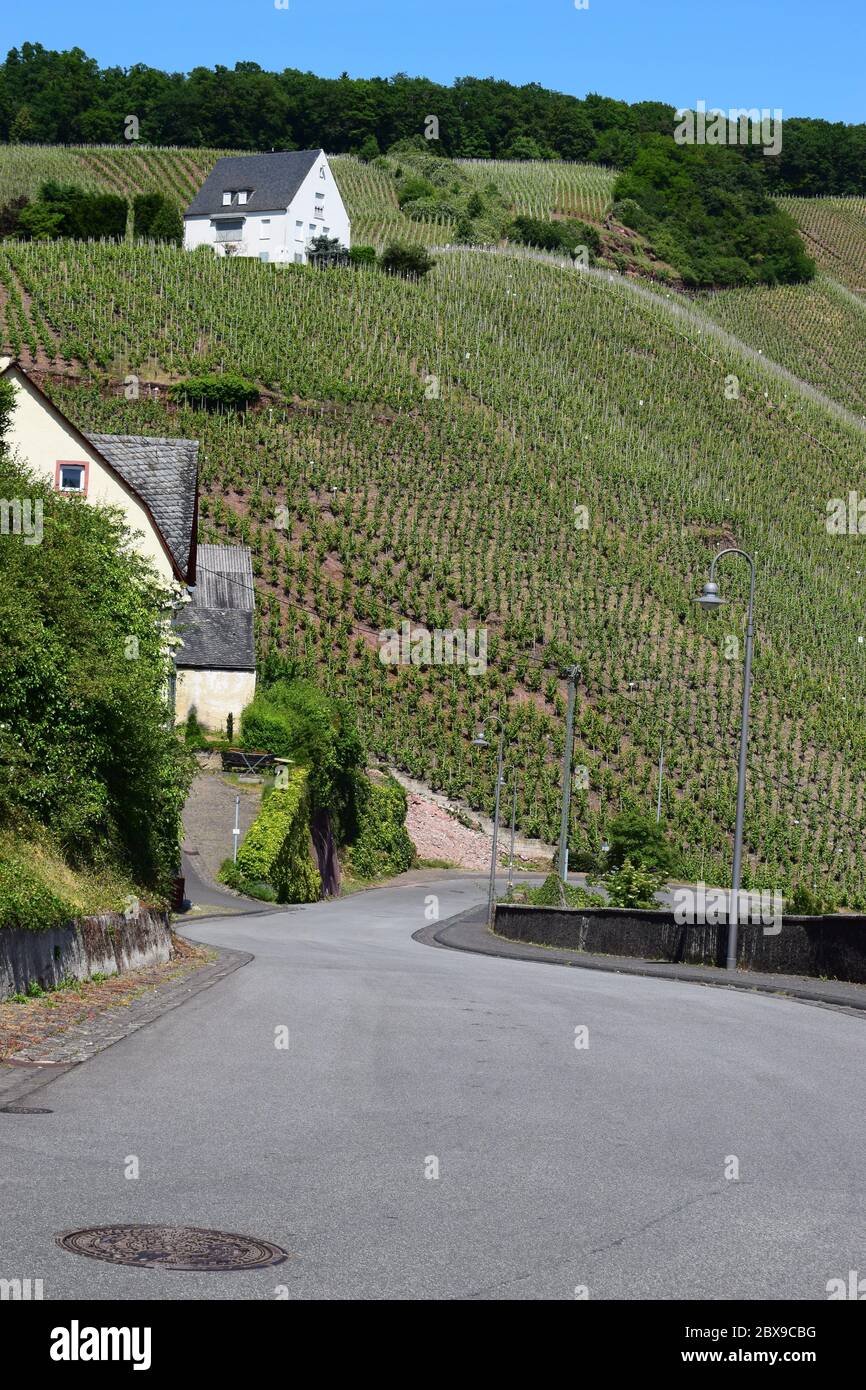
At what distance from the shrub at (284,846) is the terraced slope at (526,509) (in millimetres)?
24730

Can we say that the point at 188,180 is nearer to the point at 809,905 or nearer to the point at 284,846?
the point at 284,846

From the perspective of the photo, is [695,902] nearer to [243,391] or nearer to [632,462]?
[243,391]

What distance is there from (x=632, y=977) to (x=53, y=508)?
10945 mm

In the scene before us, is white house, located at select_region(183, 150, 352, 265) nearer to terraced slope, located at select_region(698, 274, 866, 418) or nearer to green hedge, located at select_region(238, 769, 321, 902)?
terraced slope, located at select_region(698, 274, 866, 418)

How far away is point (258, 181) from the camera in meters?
138

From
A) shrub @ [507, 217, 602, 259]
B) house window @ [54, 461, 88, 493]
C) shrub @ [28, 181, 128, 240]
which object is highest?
shrub @ [507, 217, 602, 259]

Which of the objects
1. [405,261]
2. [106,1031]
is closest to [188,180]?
[405,261]

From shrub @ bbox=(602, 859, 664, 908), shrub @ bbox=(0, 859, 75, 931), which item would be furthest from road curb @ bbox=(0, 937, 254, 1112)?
shrub @ bbox=(602, 859, 664, 908)

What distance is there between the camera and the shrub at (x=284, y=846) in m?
47.7

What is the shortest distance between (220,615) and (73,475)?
24230mm

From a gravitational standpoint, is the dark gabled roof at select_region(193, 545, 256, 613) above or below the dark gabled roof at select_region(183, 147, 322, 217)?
below

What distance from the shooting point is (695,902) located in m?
30.9

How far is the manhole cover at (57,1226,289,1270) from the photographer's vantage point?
6.62 metres
